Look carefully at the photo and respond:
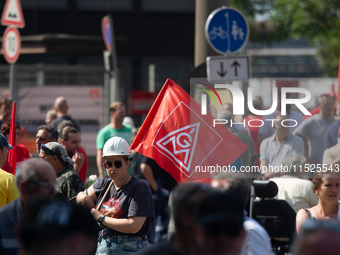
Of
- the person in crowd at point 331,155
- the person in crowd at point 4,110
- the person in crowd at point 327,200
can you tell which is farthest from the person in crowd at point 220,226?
the person in crowd at point 4,110

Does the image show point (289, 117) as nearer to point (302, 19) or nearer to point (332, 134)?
point (332, 134)

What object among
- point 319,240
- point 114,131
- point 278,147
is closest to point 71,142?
point 278,147

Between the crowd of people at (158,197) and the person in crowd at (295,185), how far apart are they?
0.01 m

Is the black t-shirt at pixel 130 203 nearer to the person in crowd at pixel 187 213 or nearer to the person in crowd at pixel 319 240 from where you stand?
the person in crowd at pixel 187 213

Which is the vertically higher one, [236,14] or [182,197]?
[236,14]

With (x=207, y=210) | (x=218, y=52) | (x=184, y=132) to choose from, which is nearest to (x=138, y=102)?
(x=218, y=52)

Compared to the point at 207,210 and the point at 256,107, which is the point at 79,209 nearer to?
the point at 207,210

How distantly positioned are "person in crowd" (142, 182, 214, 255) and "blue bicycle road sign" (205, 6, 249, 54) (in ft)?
17.9

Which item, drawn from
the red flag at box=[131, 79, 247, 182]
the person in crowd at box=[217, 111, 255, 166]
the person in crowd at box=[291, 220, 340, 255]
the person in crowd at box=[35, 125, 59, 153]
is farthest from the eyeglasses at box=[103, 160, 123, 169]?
the person in crowd at box=[291, 220, 340, 255]

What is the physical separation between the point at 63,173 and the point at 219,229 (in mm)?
3046

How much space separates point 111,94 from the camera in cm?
1323

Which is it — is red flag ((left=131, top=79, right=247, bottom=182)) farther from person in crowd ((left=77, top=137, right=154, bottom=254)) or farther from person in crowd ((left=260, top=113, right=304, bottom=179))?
person in crowd ((left=77, top=137, right=154, bottom=254))

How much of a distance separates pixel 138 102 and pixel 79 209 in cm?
1530

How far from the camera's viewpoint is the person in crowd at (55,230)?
2262 millimetres
